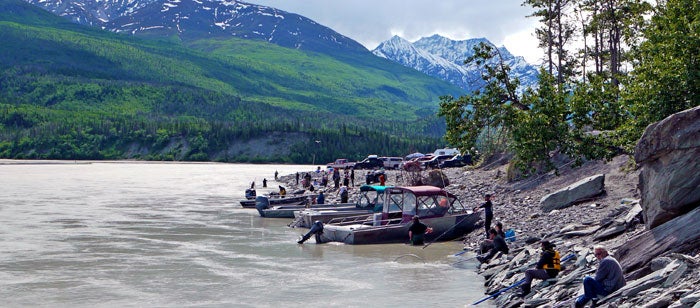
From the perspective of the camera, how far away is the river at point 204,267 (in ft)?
75.4

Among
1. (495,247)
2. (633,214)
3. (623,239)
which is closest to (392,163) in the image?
(495,247)

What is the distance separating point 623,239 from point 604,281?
531 centimetres

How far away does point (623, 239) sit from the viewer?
71.3 ft

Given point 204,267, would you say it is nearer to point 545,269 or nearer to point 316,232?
point 316,232

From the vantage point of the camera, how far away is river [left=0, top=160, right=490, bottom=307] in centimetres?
2297

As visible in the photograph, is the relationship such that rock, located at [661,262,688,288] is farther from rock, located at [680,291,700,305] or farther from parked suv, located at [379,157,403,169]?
parked suv, located at [379,157,403,169]

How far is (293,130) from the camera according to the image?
186 m

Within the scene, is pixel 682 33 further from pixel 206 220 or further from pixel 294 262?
pixel 206 220

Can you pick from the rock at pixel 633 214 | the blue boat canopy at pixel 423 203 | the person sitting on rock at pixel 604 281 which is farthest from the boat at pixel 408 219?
the person sitting on rock at pixel 604 281

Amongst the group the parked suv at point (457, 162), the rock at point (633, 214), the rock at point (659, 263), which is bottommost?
the rock at point (659, 263)

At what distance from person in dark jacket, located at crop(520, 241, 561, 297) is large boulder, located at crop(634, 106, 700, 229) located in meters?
2.55

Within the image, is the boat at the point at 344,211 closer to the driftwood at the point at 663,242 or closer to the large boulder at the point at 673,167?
the large boulder at the point at 673,167

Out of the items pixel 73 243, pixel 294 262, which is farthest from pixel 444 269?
pixel 73 243

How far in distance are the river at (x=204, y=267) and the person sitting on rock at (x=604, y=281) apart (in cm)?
506
